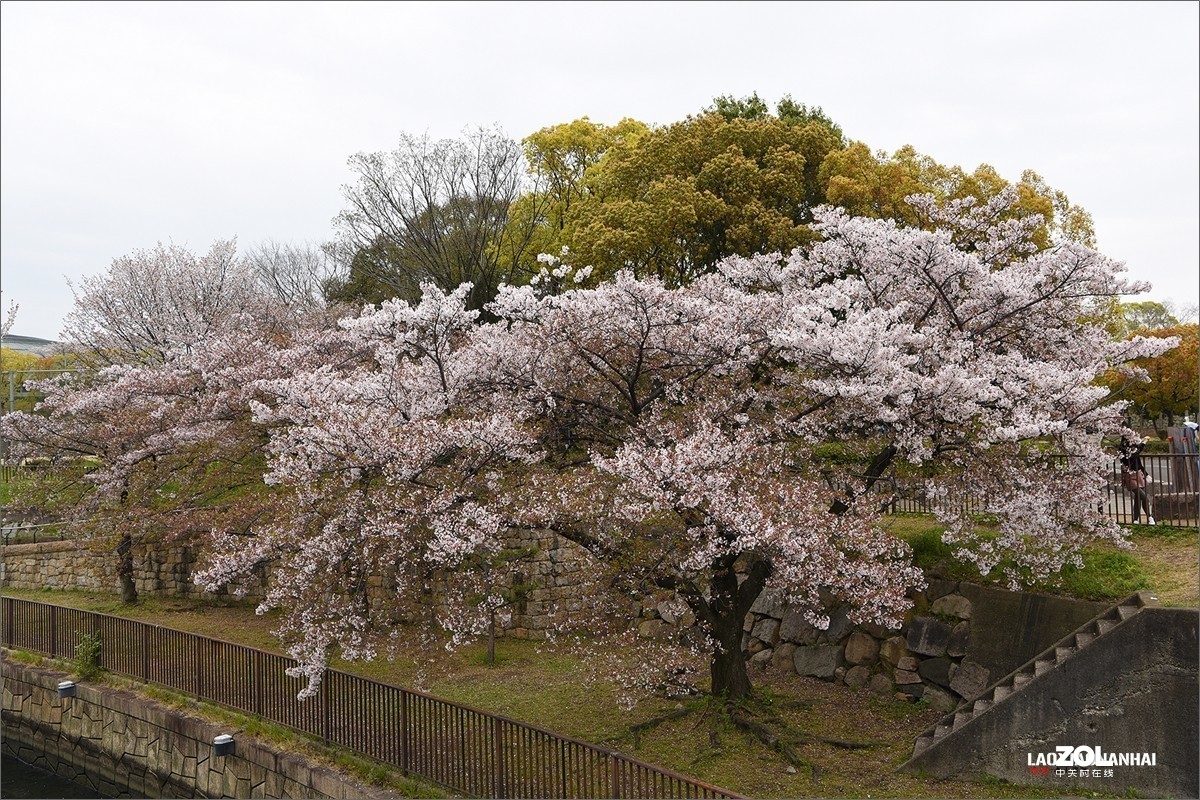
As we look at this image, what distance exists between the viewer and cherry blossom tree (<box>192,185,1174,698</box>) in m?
8.83

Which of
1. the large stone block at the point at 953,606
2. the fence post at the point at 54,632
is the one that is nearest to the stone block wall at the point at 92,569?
the fence post at the point at 54,632

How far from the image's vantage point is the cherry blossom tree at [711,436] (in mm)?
8828

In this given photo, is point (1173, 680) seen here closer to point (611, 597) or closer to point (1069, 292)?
point (1069, 292)

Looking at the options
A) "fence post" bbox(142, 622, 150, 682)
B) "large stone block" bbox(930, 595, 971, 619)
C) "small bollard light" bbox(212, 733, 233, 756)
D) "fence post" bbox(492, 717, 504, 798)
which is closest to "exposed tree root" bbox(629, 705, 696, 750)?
"fence post" bbox(492, 717, 504, 798)

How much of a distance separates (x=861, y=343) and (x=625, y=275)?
8.86ft

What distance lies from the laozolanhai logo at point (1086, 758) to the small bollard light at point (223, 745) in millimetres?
9791

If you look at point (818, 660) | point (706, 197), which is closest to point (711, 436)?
point (818, 660)

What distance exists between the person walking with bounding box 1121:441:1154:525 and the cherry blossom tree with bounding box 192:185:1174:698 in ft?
5.46

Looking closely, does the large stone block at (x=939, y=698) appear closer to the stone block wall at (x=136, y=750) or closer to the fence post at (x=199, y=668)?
the stone block wall at (x=136, y=750)

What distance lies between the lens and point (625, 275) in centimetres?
951

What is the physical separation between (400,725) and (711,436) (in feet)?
16.4

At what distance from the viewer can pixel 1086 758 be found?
8.59 m

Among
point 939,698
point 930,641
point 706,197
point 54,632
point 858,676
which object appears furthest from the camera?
point 706,197

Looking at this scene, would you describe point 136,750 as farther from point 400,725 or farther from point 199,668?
point 400,725
